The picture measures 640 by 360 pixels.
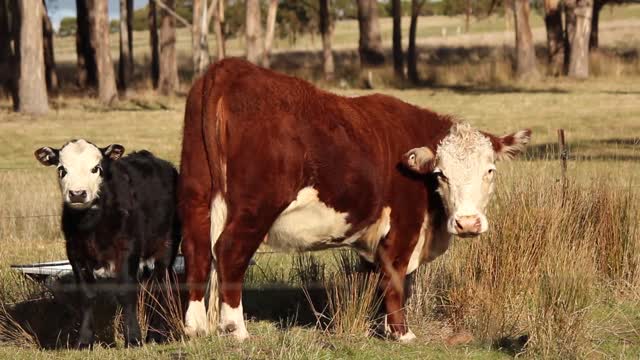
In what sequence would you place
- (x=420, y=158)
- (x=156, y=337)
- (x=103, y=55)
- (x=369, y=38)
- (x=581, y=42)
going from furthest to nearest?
(x=369, y=38), (x=581, y=42), (x=103, y=55), (x=156, y=337), (x=420, y=158)

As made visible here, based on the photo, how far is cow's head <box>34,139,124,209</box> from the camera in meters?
8.88

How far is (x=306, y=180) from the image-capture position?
27.4 feet

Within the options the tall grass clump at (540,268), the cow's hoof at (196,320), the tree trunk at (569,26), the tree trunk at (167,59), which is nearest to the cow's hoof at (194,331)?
the cow's hoof at (196,320)

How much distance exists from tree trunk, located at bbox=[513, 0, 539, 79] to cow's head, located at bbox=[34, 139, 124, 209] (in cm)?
3636

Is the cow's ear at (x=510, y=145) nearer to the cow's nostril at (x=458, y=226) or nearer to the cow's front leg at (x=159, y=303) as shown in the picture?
the cow's nostril at (x=458, y=226)

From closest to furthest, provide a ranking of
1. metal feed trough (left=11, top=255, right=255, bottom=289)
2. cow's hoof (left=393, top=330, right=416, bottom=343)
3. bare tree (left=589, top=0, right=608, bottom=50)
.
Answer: cow's hoof (left=393, top=330, right=416, bottom=343) → metal feed trough (left=11, top=255, right=255, bottom=289) → bare tree (left=589, top=0, right=608, bottom=50)

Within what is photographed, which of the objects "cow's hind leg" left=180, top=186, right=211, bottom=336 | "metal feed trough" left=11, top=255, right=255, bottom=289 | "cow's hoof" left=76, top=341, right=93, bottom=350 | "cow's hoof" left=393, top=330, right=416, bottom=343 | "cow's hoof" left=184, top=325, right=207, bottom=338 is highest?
"cow's hind leg" left=180, top=186, right=211, bottom=336

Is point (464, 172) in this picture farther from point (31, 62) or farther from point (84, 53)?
point (84, 53)

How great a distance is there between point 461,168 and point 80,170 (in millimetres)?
2720

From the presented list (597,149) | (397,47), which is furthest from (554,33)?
(597,149)

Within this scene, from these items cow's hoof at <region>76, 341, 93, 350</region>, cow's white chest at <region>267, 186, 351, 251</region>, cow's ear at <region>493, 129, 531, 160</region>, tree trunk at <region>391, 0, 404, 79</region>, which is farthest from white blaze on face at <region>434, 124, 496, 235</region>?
tree trunk at <region>391, 0, 404, 79</region>

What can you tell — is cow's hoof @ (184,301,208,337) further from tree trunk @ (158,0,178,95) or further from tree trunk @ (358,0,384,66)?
tree trunk @ (358,0,384,66)

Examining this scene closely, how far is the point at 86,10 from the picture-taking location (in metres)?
46.8

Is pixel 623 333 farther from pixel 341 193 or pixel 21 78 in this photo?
pixel 21 78
